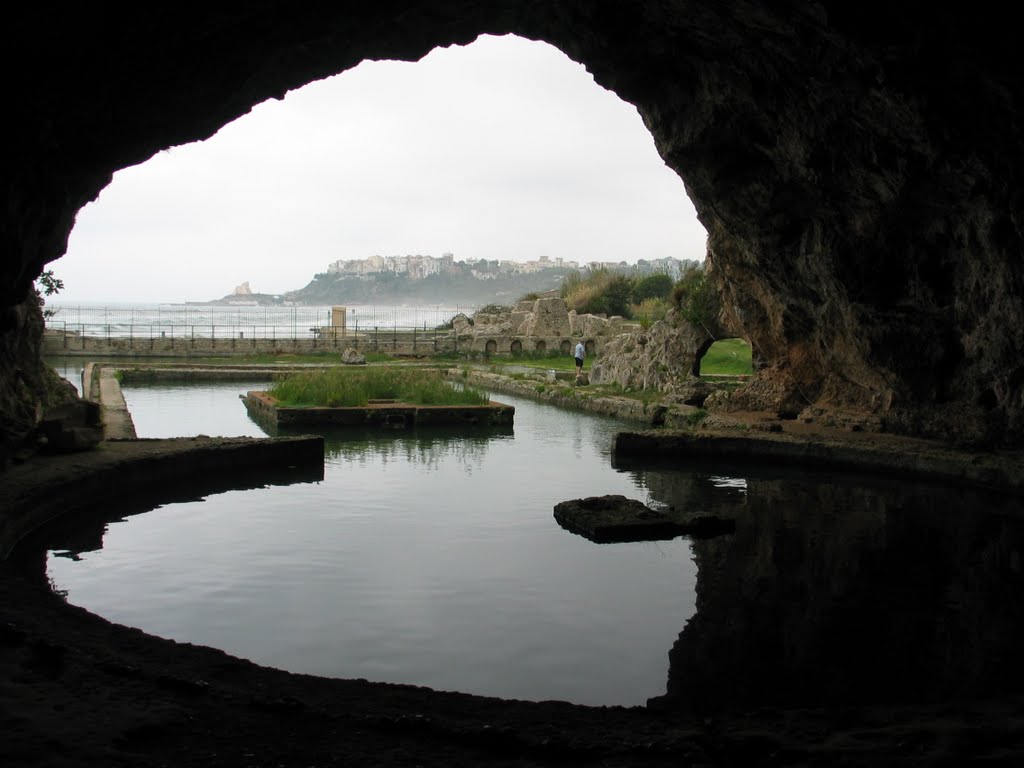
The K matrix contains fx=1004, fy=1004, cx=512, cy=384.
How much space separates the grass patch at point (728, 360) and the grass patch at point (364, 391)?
10901 mm

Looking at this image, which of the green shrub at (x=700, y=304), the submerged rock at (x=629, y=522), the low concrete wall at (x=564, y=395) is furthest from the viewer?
the green shrub at (x=700, y=304)

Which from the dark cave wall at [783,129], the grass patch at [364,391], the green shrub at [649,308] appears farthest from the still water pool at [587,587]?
the green shrub at [649,308]

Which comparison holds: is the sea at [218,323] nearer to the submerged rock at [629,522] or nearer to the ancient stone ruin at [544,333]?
the ancient stone ruin at [544,333]

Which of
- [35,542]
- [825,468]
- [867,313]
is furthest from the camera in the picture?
[867,313]

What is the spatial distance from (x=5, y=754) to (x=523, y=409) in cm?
1928

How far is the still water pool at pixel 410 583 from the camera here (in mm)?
6527

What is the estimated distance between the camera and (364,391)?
68.9 ft

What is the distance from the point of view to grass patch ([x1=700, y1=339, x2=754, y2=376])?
1199 inches

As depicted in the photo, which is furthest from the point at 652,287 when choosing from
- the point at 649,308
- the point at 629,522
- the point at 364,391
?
the point at 629,522

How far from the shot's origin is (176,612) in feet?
24.6

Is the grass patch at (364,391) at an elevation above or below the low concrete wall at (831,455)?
above

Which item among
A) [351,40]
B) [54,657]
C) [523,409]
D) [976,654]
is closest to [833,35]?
[351,40]

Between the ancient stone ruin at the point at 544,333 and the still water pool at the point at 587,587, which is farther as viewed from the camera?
the ancient stone ruin at the point at 544,333

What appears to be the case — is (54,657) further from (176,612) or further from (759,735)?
(759,735)
